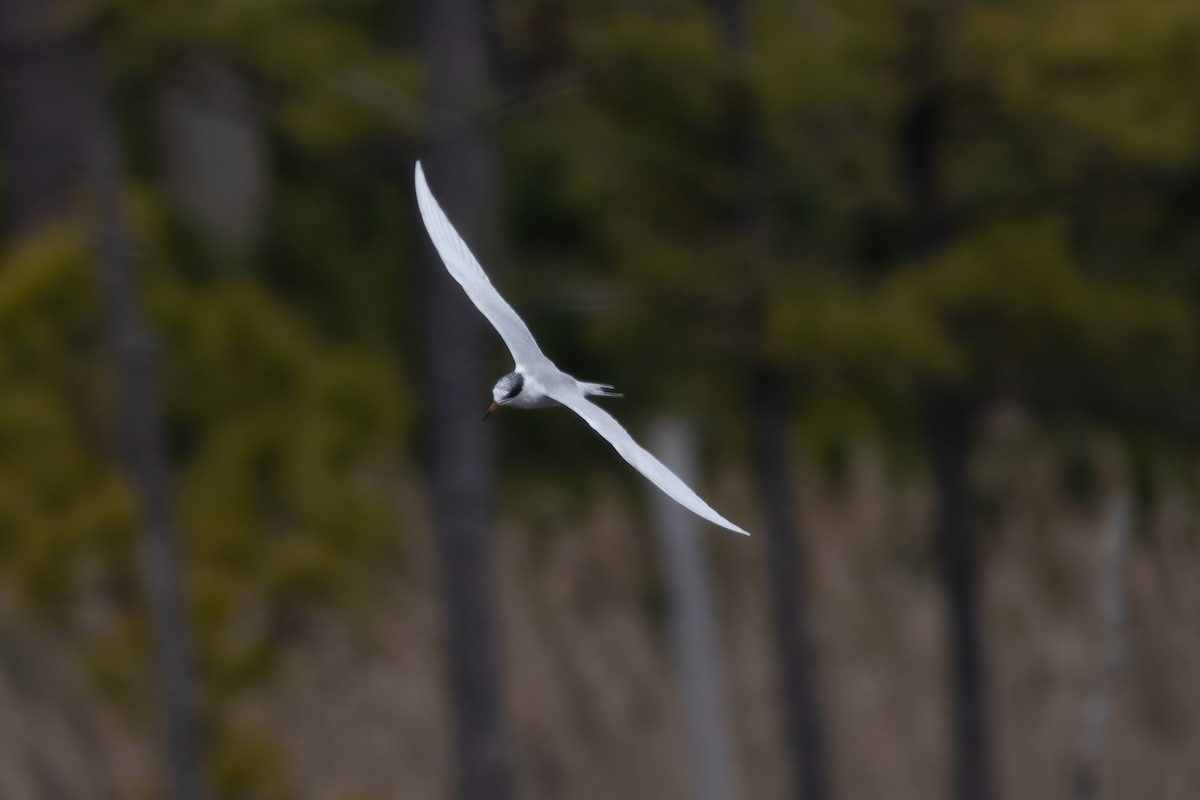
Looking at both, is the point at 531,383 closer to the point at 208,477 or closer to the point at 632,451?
the point at 632,451

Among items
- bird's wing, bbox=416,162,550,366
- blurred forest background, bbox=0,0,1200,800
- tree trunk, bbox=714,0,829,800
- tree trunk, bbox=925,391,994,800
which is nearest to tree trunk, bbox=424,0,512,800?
blurred forest background, bbox=0,0,1200,800

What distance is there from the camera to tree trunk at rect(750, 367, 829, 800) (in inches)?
400

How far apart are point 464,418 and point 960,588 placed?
350 centimetres

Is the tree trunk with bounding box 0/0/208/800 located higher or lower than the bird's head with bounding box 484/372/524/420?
higher

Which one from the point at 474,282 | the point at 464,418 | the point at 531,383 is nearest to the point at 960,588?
the point at 464,418

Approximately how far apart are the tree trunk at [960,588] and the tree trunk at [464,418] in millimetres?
2889

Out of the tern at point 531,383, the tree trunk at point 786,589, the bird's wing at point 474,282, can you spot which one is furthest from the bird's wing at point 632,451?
the tree trunk at point 786,589

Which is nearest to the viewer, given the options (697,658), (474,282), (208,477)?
(474,282)

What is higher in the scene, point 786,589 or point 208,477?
point 208,477

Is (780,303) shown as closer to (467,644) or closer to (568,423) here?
(467,644)

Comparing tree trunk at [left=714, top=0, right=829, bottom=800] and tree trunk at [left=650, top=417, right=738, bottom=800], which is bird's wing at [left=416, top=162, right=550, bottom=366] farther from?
tree trunk at [left=650, top=417, right=738, bottom=800]

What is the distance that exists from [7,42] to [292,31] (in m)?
2.08

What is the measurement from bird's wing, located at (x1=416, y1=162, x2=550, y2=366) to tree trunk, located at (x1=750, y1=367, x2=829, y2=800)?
5.46 metres

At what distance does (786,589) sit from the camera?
33.6 feet
